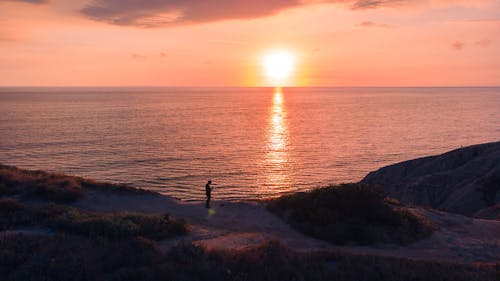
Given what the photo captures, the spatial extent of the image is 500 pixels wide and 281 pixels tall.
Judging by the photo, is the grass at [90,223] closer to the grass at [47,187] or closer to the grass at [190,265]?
the grass at [190,265]

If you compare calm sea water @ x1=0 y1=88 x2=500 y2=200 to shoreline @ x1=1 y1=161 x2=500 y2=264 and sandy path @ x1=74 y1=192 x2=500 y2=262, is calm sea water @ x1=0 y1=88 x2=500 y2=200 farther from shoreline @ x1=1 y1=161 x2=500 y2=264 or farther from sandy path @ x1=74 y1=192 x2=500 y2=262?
sandy path @ x1=74 y1=192 x2=500 y2=262

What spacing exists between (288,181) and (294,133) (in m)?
44.4

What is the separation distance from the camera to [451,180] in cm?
3412

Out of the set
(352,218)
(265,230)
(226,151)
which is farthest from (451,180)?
(226,151)

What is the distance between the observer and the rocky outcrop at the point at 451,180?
3048cm

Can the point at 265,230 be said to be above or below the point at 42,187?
below

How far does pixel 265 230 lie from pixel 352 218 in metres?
4.13

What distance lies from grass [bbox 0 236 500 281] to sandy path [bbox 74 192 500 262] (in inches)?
123

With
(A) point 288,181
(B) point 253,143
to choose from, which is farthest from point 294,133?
(A) point 288,181

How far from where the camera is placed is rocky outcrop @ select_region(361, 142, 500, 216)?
100ft

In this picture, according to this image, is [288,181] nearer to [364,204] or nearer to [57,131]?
[364,204]

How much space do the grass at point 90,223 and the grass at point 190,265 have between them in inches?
107

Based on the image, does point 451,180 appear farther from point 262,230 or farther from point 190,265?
point 190,265

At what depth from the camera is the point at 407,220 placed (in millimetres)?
19719
